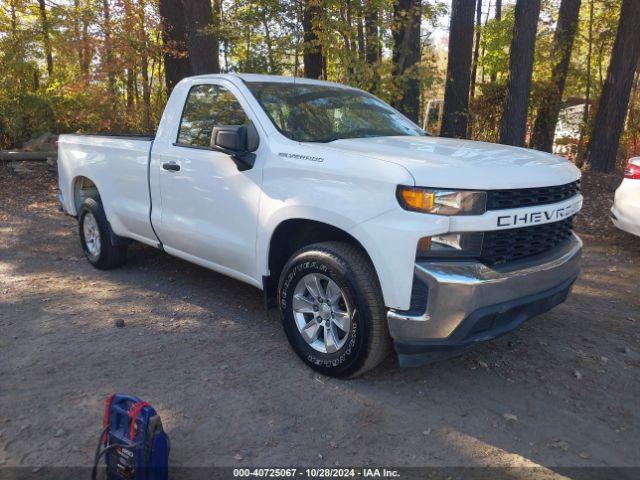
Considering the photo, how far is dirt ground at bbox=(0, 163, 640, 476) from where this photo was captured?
118 inches

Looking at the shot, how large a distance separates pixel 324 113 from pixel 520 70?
6769 millimetres

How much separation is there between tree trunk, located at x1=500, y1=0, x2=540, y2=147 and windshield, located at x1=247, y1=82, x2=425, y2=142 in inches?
230

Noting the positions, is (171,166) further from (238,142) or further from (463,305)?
(463,305)

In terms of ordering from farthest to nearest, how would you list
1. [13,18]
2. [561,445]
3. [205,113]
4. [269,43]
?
1. [13,18]
2. [269,43]
3. [205,113]
4. [561,445]

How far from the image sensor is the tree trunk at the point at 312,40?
8.40 metres

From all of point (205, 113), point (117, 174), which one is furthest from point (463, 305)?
point (117, 174)

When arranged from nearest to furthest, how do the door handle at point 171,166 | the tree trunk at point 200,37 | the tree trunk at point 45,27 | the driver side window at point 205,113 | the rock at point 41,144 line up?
the driver side window at point 205,113, the door handle at point 171,166, the tree trunk at point 200,37, the rock at point 41,144, the tree trunk at point 45,27

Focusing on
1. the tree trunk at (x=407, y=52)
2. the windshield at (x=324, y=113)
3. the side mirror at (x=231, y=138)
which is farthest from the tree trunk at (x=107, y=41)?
the side mirror at (x=231, y=138)

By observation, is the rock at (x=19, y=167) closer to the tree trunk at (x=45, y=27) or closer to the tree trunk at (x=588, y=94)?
the tree trunk at (x=45, y=27)

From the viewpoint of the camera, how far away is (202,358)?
158 inches

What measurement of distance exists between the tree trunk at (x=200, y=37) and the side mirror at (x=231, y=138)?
22.2 ft

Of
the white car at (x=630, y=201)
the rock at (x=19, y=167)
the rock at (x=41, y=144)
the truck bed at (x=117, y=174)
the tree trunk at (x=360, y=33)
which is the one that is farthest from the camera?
the rock at (x=41, y=144)

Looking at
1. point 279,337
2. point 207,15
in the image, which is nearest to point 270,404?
point 279,337

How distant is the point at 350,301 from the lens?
3.42 meters
